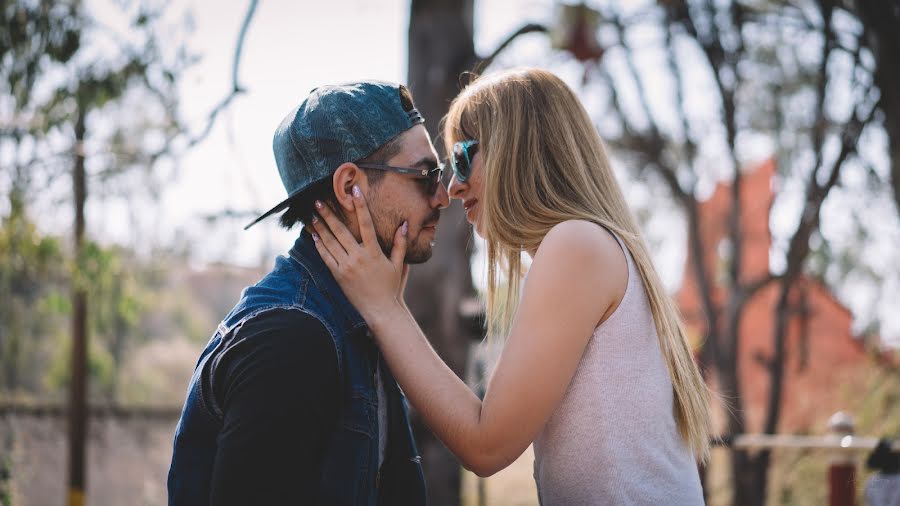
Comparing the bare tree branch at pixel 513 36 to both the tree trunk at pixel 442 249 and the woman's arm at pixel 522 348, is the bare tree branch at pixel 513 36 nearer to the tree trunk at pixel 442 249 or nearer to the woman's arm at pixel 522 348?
the tree trunk at pixel 442 249

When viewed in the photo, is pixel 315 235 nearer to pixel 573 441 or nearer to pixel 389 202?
pixel 389 202

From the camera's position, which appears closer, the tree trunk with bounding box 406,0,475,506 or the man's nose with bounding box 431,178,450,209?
the man's nose with bounding box 431,178,450,209

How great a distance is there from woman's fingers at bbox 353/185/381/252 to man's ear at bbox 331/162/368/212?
0.05ft

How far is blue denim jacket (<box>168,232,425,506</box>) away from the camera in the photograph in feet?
6.26

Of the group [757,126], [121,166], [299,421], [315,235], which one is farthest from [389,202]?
[757,126]

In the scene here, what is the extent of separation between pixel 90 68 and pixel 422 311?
11.1 ft

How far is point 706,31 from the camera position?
10109 millimetres

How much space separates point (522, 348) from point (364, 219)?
53 centimetres

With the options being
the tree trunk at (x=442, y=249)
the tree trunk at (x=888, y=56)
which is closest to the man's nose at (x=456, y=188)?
the tree trunk at (x=442, y=249)

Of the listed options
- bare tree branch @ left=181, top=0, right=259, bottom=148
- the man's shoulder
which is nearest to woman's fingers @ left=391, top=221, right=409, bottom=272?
the man's shoulder

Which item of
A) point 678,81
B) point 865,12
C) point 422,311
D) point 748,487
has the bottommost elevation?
point 748,487

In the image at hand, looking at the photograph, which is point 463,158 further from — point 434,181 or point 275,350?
point 275,350

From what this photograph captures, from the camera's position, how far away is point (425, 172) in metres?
2.28

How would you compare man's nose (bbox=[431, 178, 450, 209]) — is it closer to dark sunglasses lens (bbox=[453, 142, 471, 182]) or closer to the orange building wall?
dark sunglasses lens (bbox=[453, 142, 471, 182])
